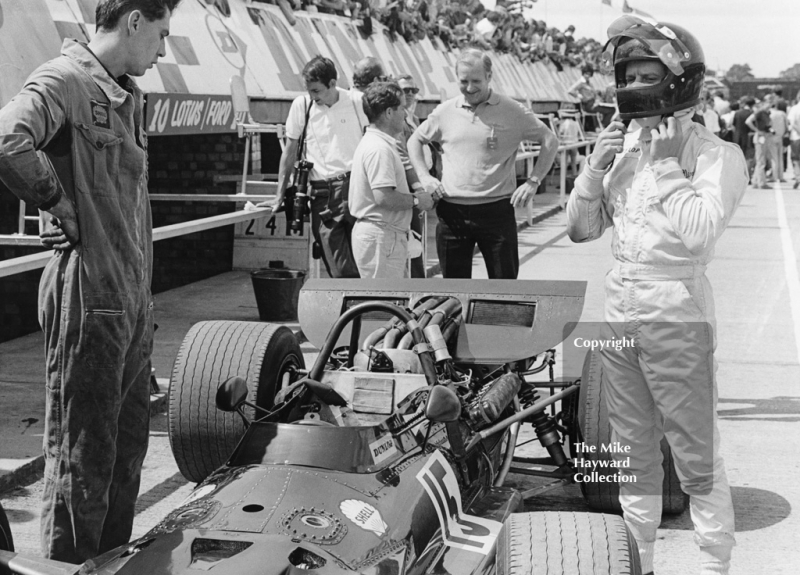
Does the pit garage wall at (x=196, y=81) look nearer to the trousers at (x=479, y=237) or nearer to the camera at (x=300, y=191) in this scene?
the camera at (x=300, y=191)

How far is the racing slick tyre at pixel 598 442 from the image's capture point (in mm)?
4590

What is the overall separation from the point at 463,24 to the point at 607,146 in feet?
66.2

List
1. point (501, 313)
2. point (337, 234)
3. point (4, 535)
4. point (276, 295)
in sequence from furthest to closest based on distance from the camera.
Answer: point (276, 295) → point (337, 234) → point (501, 313) → point (4, 535)

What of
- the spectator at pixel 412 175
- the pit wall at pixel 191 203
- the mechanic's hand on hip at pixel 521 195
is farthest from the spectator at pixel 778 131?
the mechanic's hand on hip at pixel 521 195

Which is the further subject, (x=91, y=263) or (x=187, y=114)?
(x=187, y=114)

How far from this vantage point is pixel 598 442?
4594 millimetres

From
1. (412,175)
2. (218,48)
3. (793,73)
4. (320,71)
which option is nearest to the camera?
(412,175)

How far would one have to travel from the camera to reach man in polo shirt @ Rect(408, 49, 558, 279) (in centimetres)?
688

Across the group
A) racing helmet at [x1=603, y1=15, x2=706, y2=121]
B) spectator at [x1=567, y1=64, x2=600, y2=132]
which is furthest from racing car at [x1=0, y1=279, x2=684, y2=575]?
spectator at [x1=567, y1=64, x2=600, y2=132]

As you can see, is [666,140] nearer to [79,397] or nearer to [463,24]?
[79,397]

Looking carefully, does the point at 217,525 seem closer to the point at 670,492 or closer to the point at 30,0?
the point at 670,492

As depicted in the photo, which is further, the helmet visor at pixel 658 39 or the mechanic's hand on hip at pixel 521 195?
the mechanic's hand on hip at pixel 521 195

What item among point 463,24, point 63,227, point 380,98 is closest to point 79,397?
point 63,227

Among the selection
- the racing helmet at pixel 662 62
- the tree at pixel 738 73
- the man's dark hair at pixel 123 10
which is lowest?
the tree at pixel 738 73
